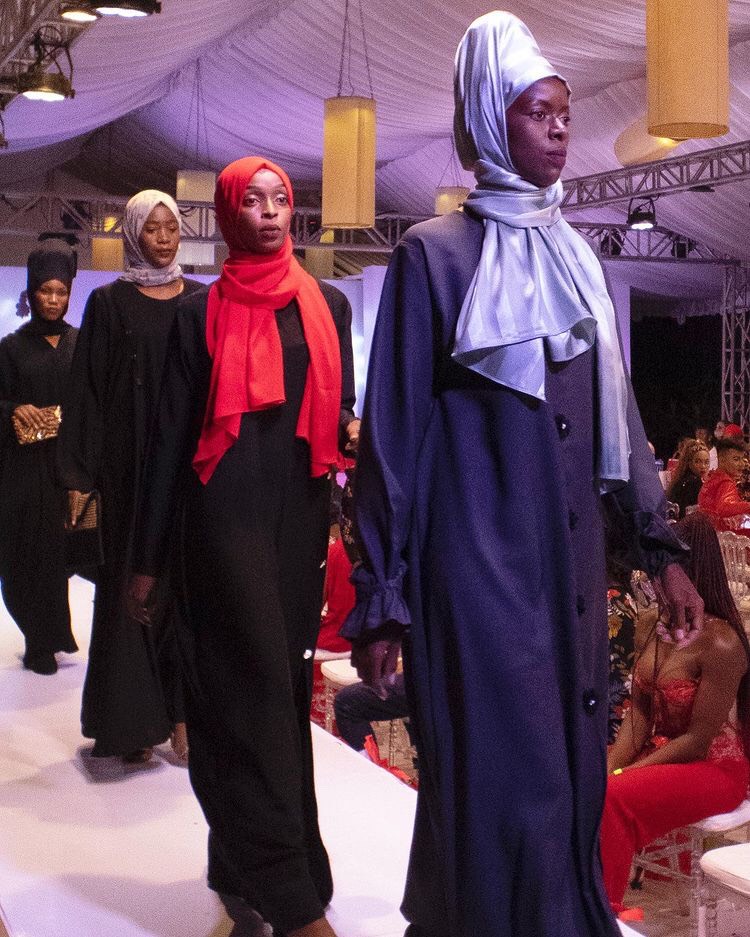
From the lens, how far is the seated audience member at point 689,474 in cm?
937

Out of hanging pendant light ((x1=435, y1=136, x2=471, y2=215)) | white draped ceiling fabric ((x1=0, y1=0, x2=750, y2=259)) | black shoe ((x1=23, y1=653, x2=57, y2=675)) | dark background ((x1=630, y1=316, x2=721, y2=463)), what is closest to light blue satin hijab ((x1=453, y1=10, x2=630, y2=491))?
black shoe ((x1=23, y1=653, x2=57, y2=675))

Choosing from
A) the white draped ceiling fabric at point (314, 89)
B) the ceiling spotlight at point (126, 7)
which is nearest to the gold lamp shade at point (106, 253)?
the white draped ceiling fabric at point (314, 89)

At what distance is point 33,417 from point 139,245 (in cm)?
124

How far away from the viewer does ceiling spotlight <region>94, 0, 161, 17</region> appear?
22.5ft

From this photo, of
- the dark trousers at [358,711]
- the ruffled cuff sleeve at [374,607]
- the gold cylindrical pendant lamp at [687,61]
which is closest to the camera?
the ruffled cuff sleeve at [374,607]

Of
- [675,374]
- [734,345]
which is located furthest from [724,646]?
[675,374]

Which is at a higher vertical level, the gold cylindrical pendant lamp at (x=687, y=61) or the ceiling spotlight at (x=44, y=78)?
the ceiling spotlight at (x=44, y=78)

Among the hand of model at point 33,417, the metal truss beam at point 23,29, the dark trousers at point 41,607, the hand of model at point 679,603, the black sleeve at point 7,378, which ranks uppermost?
the metal truss beam at point 23,29

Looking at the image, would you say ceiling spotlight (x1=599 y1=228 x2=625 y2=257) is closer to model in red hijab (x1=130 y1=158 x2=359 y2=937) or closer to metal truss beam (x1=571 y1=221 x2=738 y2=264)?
metal truss beam (x1=571 y1=221 x2=738 y2=264)

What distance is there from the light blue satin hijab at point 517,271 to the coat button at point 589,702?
27 cm

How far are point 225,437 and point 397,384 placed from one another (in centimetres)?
60

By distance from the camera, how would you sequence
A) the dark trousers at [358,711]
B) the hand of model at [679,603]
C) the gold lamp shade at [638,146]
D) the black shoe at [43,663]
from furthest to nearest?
the gold lamp shade at [638,146]
the black shoe at [43,663]
the dark trousers at [358,711]
the hand of model at [679,603]

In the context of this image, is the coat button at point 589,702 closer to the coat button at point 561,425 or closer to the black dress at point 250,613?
the coat button at point 561,425

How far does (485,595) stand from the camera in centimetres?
169
